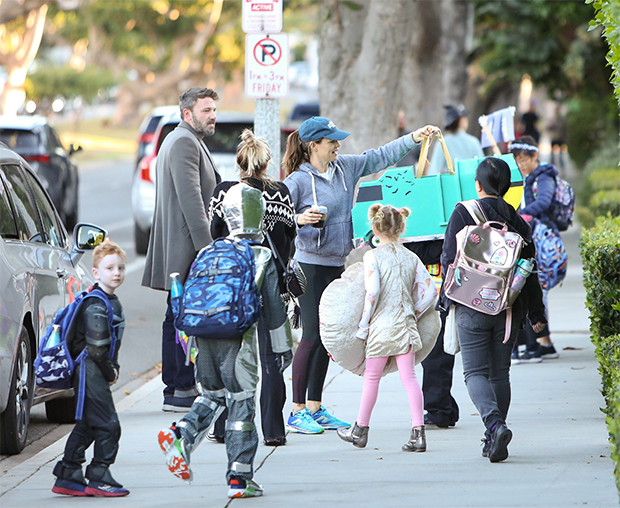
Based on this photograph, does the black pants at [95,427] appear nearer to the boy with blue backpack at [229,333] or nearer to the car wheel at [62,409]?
the boy with blue backpack at [229,333]

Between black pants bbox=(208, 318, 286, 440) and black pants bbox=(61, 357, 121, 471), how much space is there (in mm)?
905

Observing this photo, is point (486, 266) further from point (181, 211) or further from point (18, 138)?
point (18, 138)

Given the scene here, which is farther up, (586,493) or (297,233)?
(297,233)

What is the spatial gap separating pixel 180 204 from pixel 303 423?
1.66 metres

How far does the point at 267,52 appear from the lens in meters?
9.37

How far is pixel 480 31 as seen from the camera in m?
26.3

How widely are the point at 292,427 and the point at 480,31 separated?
69.4 feet

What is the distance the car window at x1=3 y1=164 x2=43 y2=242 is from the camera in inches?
257

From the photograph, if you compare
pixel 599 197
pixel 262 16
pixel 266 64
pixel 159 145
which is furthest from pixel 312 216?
pixel 159 145

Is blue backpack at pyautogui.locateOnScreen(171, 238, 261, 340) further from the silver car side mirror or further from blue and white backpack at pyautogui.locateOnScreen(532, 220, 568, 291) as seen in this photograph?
blue and white backpack at pyautogui.locateOnScreen(532, 220, 568, 291)

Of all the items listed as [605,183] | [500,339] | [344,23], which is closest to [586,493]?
[500,339]

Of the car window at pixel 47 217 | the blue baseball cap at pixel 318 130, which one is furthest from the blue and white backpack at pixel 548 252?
the car window at pixel 47 217

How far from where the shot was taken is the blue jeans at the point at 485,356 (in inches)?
226

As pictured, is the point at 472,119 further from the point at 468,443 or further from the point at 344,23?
the point at 468,443
